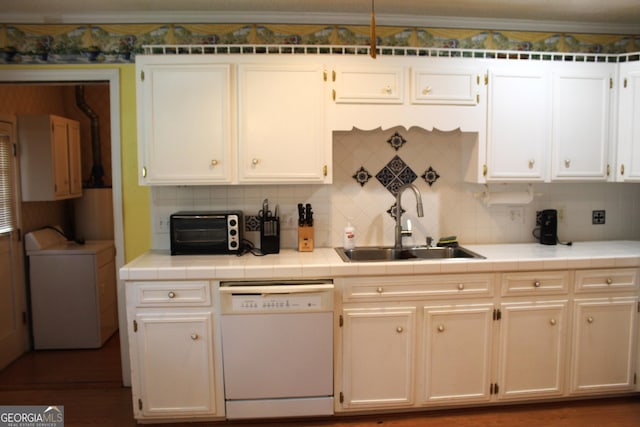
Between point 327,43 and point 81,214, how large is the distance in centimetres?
286

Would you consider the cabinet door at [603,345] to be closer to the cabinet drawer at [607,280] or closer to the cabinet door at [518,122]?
the cabinet drawer at [607,280]

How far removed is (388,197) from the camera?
3205 mm

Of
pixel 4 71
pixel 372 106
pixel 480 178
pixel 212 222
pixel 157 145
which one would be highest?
pixel 4 71

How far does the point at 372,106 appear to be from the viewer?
9.24 feet

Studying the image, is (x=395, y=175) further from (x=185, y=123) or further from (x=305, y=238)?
(x=185, y=123)

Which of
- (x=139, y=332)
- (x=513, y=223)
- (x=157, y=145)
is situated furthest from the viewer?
(x=513, y=223)

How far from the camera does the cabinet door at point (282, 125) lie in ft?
9.07

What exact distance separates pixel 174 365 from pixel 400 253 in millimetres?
1526

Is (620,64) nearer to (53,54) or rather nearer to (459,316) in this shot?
(459,316)

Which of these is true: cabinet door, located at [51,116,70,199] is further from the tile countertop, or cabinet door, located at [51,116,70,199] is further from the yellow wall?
the tile countertop

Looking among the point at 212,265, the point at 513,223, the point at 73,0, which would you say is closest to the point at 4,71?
the point at 73,0

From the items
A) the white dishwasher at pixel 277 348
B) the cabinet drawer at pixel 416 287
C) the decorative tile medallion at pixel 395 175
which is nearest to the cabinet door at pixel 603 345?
the cabinet drawer at pixel 416 287

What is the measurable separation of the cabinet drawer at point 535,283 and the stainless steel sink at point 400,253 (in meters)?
0.36

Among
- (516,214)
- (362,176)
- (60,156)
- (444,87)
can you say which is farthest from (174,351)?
(516,214)
